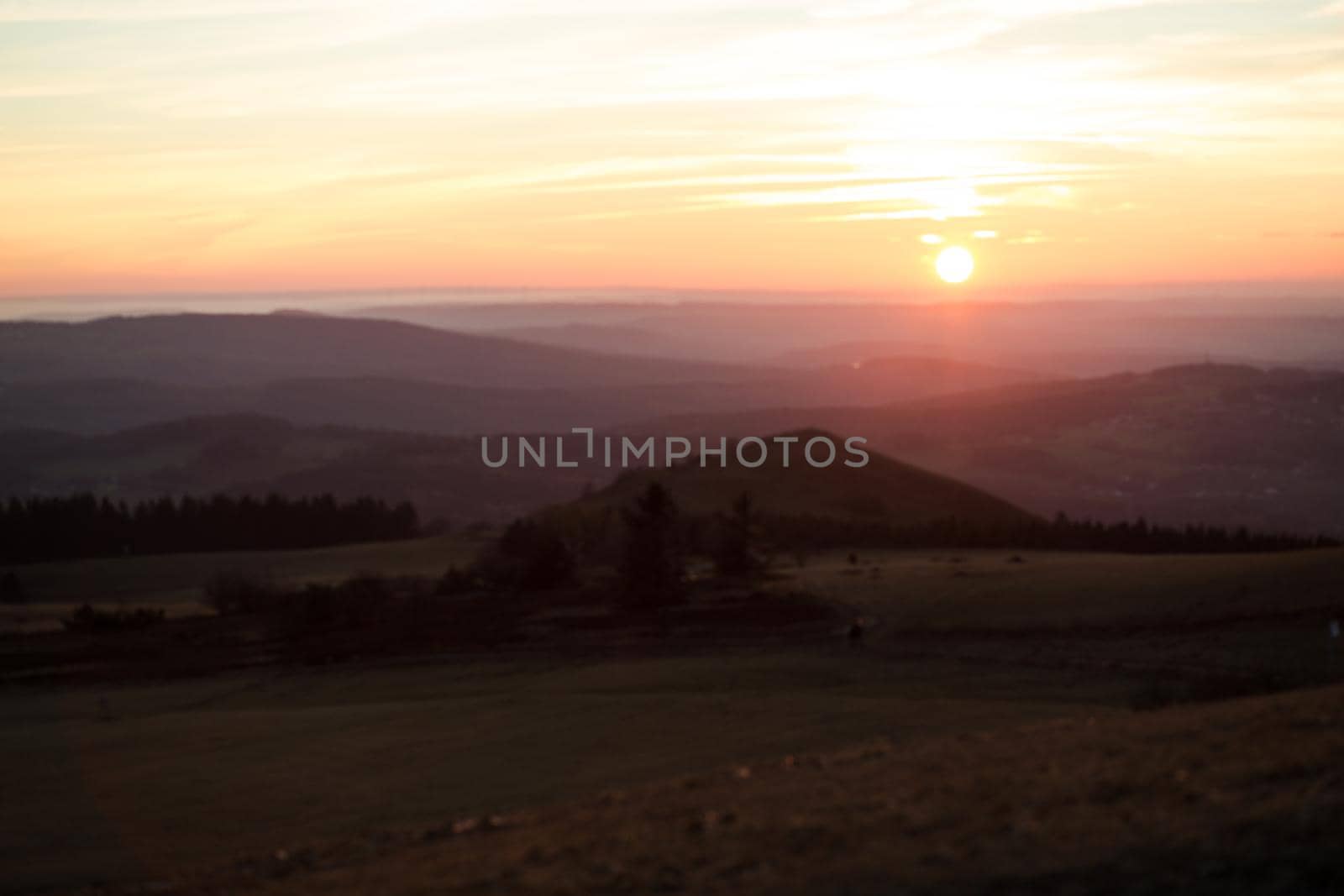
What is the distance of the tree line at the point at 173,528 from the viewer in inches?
3290

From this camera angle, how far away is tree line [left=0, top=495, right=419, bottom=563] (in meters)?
83.6

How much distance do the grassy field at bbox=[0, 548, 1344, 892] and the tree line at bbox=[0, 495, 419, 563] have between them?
52834 millimetres

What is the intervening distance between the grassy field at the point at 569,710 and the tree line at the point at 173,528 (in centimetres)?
5283

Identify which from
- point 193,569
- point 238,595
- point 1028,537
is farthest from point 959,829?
point 193,569

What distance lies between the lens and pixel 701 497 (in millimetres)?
79188

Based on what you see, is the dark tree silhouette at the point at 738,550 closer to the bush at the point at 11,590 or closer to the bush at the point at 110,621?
the bush at the point at 110,621

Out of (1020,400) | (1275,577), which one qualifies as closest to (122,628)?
(1275,577)

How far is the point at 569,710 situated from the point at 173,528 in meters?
68.1

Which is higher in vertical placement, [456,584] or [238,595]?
[456,584]

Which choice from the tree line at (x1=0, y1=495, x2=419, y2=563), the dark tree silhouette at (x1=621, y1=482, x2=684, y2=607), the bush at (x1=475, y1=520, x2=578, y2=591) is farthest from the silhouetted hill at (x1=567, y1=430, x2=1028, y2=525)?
the dark tree silhouette at (x1=621, y1=482, x2=684, y2=607)

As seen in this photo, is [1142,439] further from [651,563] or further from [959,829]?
[959,829]

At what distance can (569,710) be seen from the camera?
2520cm

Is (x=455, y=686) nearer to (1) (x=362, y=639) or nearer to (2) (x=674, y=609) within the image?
(1) (x=362, y=639)

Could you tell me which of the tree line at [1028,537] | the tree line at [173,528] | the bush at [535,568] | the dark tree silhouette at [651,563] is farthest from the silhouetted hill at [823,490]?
the dark tree silhouette at [651,563]
